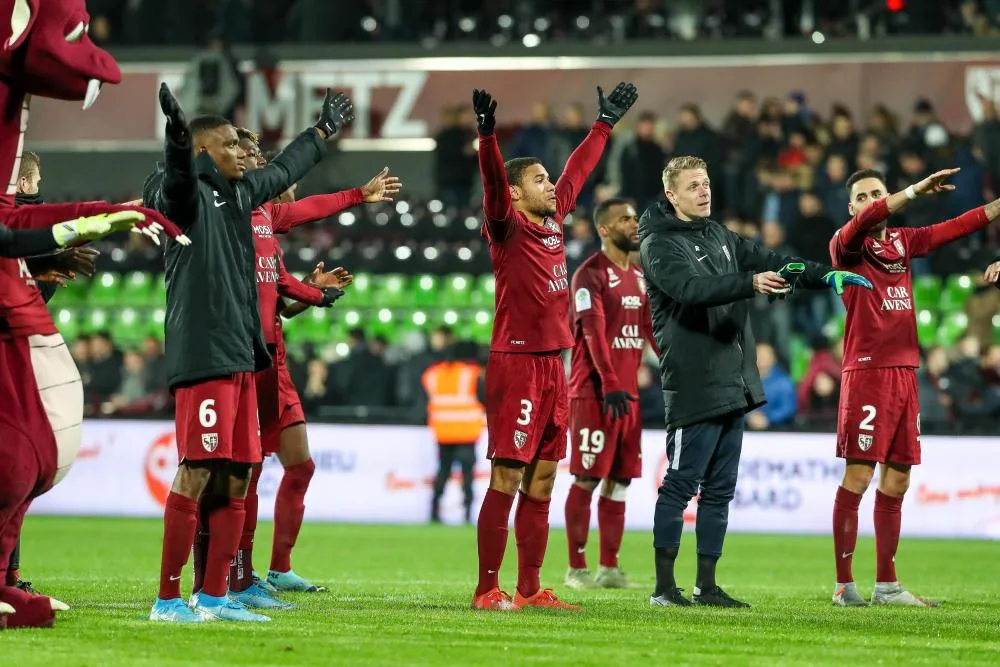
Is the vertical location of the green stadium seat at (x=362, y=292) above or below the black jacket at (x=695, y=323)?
above

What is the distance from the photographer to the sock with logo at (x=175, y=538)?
6879mm

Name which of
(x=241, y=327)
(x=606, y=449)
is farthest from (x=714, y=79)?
(x=241, y=327)

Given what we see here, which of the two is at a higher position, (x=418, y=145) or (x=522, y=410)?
(x=418, y=145)

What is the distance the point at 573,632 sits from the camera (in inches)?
271

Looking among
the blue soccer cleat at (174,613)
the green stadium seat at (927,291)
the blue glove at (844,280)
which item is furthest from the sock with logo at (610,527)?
the green stadium seat at (927,291)

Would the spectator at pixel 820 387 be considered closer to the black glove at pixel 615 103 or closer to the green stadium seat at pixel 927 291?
the green stadium seat at pixel 927 291

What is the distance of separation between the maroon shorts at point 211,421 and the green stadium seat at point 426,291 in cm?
1387

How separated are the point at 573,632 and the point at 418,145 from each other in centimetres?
1982

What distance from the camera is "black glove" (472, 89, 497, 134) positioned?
7398mm

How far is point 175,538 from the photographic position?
22.6 ft

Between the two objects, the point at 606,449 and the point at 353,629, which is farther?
the point at 606,449

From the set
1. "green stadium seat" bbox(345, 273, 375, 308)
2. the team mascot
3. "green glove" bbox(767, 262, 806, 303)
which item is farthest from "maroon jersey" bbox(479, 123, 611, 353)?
"green stadium seat" bbox(345, 273, 375, 308)

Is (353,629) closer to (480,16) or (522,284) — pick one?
(522,284)

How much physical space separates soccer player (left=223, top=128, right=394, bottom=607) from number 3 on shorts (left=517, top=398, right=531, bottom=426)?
1446mm
